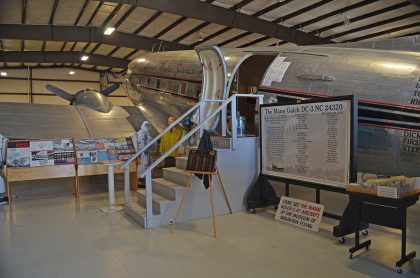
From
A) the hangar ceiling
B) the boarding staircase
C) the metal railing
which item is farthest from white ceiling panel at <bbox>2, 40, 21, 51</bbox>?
the metal railing

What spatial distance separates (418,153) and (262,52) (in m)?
3.66

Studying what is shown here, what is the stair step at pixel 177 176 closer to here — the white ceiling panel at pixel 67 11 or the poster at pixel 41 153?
the poster at pixel 41 153

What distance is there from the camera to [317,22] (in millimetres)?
15812

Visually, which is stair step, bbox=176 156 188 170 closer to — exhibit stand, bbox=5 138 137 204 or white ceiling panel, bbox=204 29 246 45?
exhibit stand, bbox=5 138 137 204

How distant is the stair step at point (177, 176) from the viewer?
650 cm

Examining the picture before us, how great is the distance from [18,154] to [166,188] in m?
4.11

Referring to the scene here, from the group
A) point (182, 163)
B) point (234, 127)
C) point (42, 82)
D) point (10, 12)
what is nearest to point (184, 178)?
point (182, 163)

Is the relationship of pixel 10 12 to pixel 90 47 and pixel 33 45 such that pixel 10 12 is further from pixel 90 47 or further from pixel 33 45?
pixel 90 47

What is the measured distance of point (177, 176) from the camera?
22.1ft

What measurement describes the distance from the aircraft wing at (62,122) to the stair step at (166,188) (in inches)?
166

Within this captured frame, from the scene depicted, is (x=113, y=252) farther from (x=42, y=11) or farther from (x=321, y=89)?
(x=42, y=11)

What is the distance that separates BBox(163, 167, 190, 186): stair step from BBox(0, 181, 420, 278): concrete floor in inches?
31.7

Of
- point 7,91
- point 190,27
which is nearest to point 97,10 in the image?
point 190,27

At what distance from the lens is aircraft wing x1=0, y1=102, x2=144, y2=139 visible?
1009 centimetres
